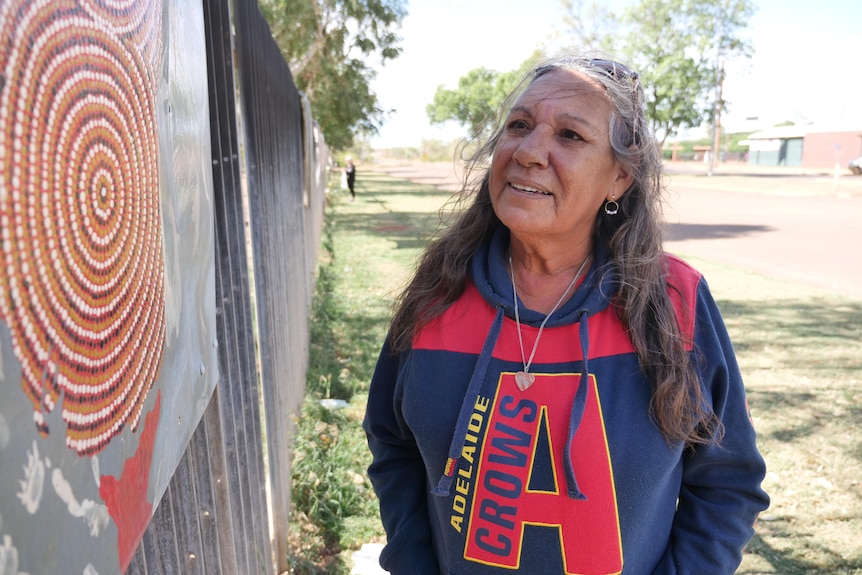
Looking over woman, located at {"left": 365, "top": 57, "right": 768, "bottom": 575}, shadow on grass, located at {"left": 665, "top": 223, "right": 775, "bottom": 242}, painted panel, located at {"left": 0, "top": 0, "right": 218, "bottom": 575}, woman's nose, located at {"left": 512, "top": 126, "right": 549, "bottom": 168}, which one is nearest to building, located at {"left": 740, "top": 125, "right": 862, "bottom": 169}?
shadow on grass, located at {"left": 665, "top": 223, "right": 775, "bottom": 242}

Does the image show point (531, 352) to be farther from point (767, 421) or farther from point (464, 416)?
point (767, 421)

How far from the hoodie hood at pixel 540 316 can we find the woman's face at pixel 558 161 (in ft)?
0.45

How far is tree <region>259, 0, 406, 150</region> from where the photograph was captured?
17422 mm

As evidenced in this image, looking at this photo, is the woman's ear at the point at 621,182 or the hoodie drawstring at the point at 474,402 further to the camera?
the woman's ear at the point at 621,182

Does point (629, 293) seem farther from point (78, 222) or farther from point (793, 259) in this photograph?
point (793, 259)

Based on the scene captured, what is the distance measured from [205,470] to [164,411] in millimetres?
706

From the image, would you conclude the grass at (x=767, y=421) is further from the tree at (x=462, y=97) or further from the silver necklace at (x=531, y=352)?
the tree at (x=462, y=97)

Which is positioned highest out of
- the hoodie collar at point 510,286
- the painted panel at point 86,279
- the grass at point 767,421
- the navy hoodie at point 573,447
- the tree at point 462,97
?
the tree at point 462,97

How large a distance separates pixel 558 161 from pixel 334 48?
1884 centimetres

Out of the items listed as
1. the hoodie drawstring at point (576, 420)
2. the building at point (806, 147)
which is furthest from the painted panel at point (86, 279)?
the building at point (806, 147)

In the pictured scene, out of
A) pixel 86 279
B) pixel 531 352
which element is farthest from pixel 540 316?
pixel 86 279

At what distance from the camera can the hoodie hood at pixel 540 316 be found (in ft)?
5.26

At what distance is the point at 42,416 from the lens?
23.8 inches

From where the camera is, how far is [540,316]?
1.74m
